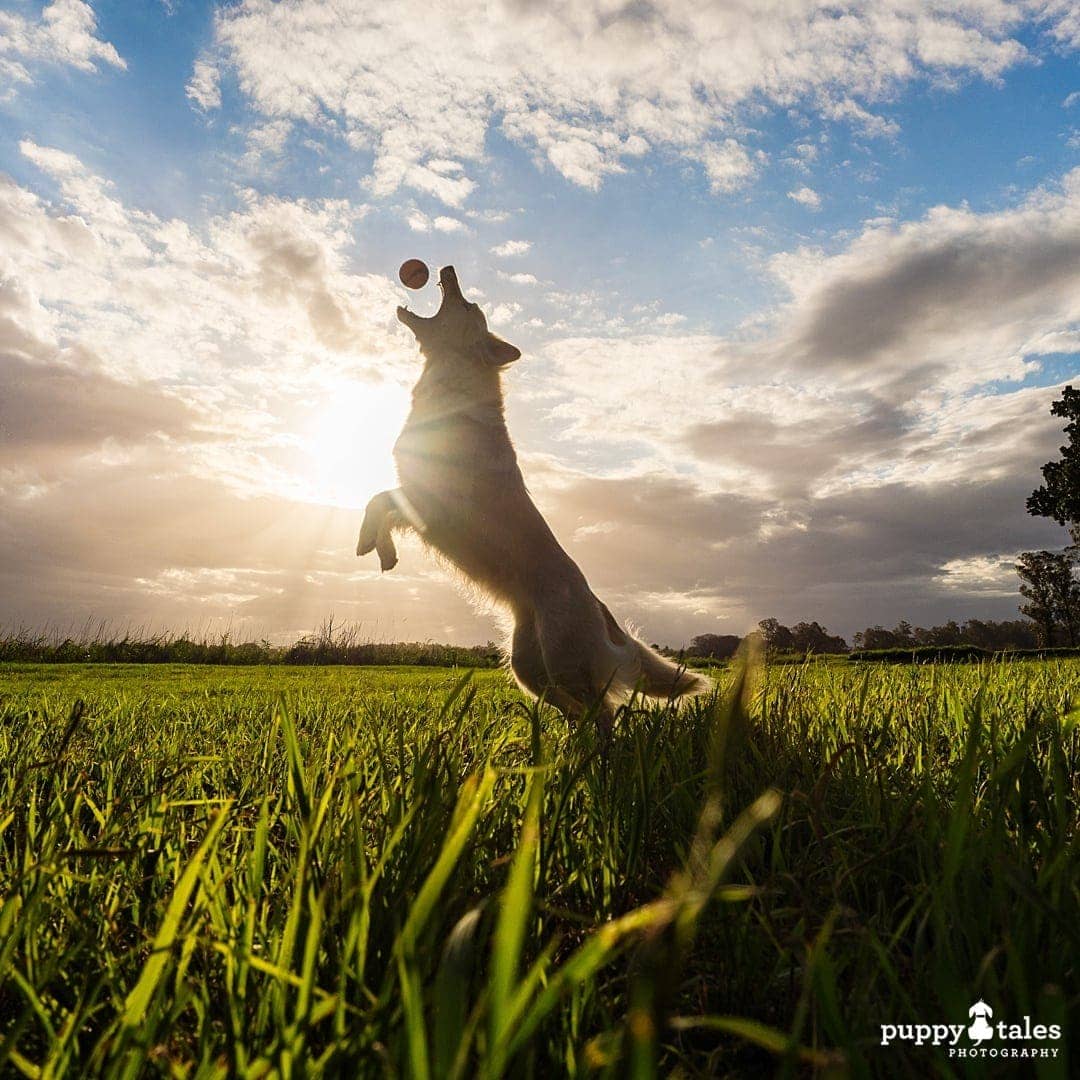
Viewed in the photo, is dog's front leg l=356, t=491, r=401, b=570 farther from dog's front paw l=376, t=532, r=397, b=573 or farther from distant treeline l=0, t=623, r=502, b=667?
distant treeline l=0, t=623, r=502, b=667

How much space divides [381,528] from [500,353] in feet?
6.89

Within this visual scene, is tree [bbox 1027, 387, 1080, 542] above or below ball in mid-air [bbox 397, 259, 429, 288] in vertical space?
above

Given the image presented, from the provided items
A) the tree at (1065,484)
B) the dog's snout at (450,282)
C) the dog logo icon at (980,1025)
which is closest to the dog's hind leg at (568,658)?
the dog's snout at (450,282)

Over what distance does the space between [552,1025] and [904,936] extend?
104 cm

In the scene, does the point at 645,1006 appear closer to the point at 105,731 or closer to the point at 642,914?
the point at 642,914

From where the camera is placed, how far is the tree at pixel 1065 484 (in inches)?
1435

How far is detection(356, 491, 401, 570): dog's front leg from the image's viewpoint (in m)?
6.64

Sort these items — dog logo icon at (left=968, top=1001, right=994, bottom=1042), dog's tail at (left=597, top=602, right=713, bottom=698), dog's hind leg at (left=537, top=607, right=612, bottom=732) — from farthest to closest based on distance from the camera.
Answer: dog's tail at (left=597, top=602, right=713, bottom=698) → dog's hind leg at (left=537, top=607, right=612, bottom=732) → dog logo icon at (left=968, top=1001, right=994, bottom=1042)

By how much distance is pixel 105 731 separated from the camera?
538 cm

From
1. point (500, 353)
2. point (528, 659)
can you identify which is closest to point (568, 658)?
point (528, 659)

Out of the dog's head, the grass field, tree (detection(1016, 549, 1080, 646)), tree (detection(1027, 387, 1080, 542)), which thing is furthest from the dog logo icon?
tree (detection(1016, 549, 1080, 646))

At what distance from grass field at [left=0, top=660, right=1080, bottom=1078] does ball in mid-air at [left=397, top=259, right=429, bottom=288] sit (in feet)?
18.8

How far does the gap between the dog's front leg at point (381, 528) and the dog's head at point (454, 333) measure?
155 centimetres

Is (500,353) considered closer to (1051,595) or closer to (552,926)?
(552,926)
